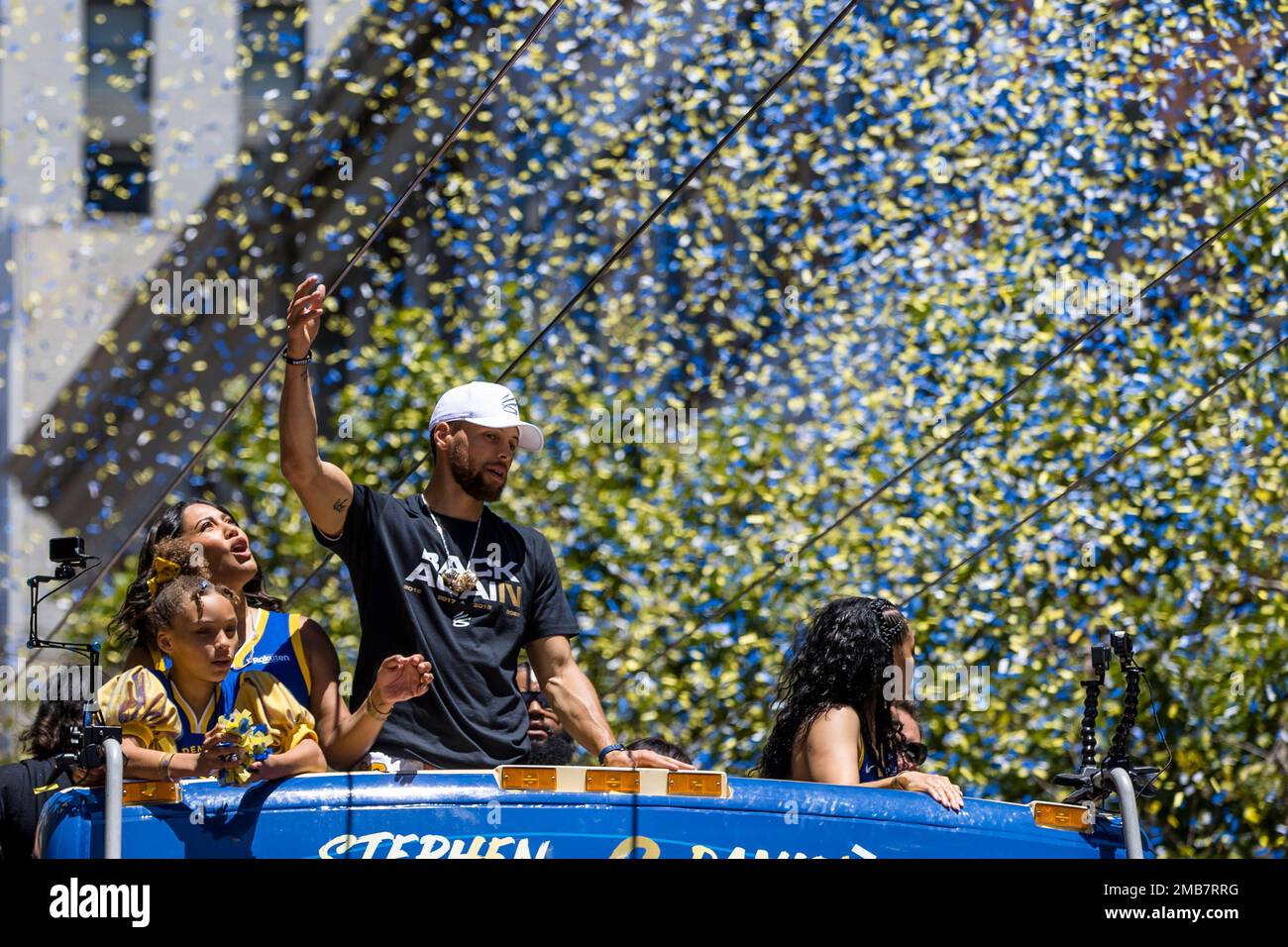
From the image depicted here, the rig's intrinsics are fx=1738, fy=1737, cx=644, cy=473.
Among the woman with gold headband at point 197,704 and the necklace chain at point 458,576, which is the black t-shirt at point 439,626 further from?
the woman with gold headband at point 197,704

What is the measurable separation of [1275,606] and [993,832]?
389 cm

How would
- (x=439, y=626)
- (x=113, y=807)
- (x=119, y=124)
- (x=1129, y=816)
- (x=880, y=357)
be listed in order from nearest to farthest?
(x=113, y=807) < (x=1129, y=816) < (x=439, y=626) < (x=880, y=357) < (x=119, y=124)

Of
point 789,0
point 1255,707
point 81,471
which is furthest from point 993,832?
point 81,471

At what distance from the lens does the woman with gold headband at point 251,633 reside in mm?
3502

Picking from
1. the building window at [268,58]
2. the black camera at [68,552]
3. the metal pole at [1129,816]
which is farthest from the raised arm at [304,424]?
the building window at [268,58]

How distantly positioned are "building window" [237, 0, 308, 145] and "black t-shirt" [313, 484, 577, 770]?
5090mm

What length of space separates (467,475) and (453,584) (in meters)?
0.27

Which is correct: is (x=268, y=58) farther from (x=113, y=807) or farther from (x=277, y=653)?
(x=113, y=807)

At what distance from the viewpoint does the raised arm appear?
349 centimetres

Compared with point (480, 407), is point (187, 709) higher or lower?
lower

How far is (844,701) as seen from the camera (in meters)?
3.85

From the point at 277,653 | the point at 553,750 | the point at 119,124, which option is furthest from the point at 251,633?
the point at 119,124

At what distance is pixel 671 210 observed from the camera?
313 inches

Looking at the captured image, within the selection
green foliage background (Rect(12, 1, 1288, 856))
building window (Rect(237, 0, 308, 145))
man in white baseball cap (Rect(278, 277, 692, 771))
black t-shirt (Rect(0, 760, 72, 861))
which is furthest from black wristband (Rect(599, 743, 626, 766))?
building window (Rect(237, 0, 308, 145))
